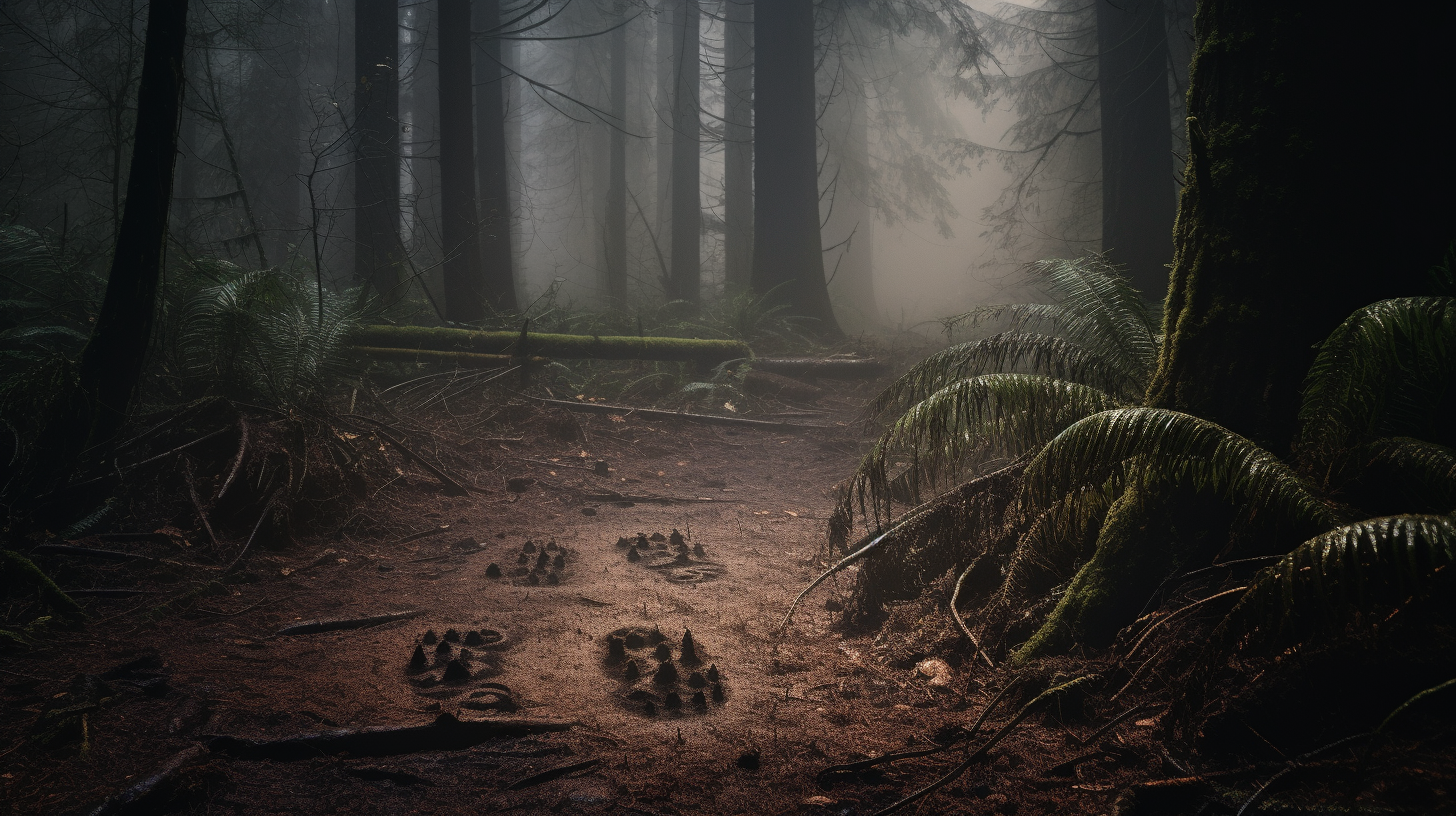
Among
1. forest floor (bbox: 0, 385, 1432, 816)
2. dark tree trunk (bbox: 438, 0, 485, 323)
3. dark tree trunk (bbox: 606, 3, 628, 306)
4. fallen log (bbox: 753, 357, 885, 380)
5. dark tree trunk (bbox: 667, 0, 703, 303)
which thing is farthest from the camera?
dark tree trunk (bbox: 667, 0, 703, 303)

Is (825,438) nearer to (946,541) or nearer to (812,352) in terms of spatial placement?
(812,352)

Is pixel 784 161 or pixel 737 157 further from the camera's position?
pixel 737 157

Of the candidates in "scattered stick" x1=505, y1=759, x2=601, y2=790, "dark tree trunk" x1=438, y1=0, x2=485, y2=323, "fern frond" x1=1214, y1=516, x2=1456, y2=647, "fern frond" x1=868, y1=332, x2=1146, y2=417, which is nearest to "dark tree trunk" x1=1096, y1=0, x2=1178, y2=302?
"fern frond" x1=868, y1=332, x2=1146, y2=417

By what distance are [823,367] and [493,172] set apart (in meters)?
8.57

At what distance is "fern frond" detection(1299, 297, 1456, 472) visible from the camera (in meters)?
1.96

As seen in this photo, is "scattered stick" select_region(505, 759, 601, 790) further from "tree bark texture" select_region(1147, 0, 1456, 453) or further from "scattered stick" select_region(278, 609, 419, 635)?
"tree bark texture" select_region(1147, 0, 1456, 453)

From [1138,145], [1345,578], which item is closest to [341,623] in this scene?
[1345,578]

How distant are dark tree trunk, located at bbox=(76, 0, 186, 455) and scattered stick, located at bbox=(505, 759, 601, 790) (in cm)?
403

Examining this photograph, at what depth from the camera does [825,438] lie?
850cm

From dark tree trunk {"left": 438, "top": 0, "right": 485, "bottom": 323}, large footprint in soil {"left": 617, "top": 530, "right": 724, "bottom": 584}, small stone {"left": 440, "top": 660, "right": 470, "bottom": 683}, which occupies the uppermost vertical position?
dark tree trunk {"left": 438, "top": 0, "right": 485, "bottom": 323}

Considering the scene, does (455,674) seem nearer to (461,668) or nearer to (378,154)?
(461,668)

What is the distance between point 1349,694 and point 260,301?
6659 mm

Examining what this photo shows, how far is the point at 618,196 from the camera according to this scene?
61.6ft

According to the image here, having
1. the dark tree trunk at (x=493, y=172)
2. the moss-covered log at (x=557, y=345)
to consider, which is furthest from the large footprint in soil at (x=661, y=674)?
the dark tree trunk at (x=493, y=172)
